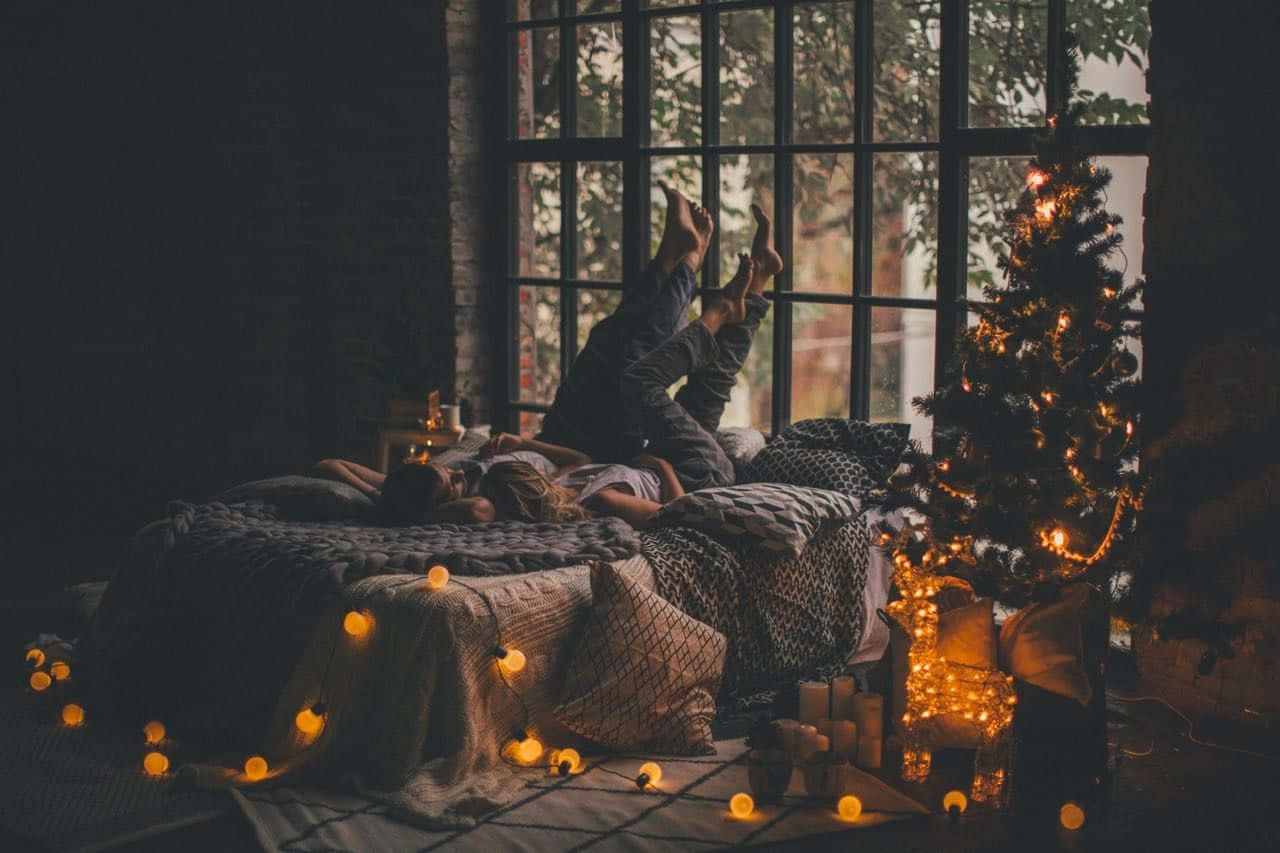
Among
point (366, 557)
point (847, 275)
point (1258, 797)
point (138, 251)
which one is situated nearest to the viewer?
point (1258, 797)

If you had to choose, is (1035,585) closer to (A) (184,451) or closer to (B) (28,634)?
(B) (28,634)

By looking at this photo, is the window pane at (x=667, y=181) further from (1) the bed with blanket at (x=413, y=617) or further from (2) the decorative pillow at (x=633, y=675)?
(2) the decorative pillow at (x=633, y=675)

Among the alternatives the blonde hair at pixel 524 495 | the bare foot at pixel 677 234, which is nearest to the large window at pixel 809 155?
the bare foot at pixel 677 234

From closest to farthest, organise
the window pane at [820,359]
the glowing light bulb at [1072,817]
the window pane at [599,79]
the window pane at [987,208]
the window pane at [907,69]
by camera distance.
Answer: the glowing light bulb at [1072,817] → the window pane at [987,208] → the window pane at [907,69] → the window pane at [820,359] → the window pane at [599,79]

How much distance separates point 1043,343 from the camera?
365cm

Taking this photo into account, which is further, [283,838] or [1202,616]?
[1202,616]

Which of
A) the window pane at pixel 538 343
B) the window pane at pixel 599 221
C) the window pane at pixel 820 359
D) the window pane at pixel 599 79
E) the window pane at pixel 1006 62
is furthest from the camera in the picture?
the window pane at pixel 538 343

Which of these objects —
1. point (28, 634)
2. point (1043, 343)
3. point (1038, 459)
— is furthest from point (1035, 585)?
point (28, 634)

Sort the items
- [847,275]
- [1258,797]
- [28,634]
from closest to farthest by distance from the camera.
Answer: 1. [1258,797]
2. [28,634]
3. [847,275]

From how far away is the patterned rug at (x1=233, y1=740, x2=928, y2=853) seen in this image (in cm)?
331

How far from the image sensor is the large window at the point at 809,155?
4.71m

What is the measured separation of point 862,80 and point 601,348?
1.27 meters

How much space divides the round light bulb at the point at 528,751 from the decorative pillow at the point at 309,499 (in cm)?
107

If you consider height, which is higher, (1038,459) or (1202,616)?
(1038,459)
